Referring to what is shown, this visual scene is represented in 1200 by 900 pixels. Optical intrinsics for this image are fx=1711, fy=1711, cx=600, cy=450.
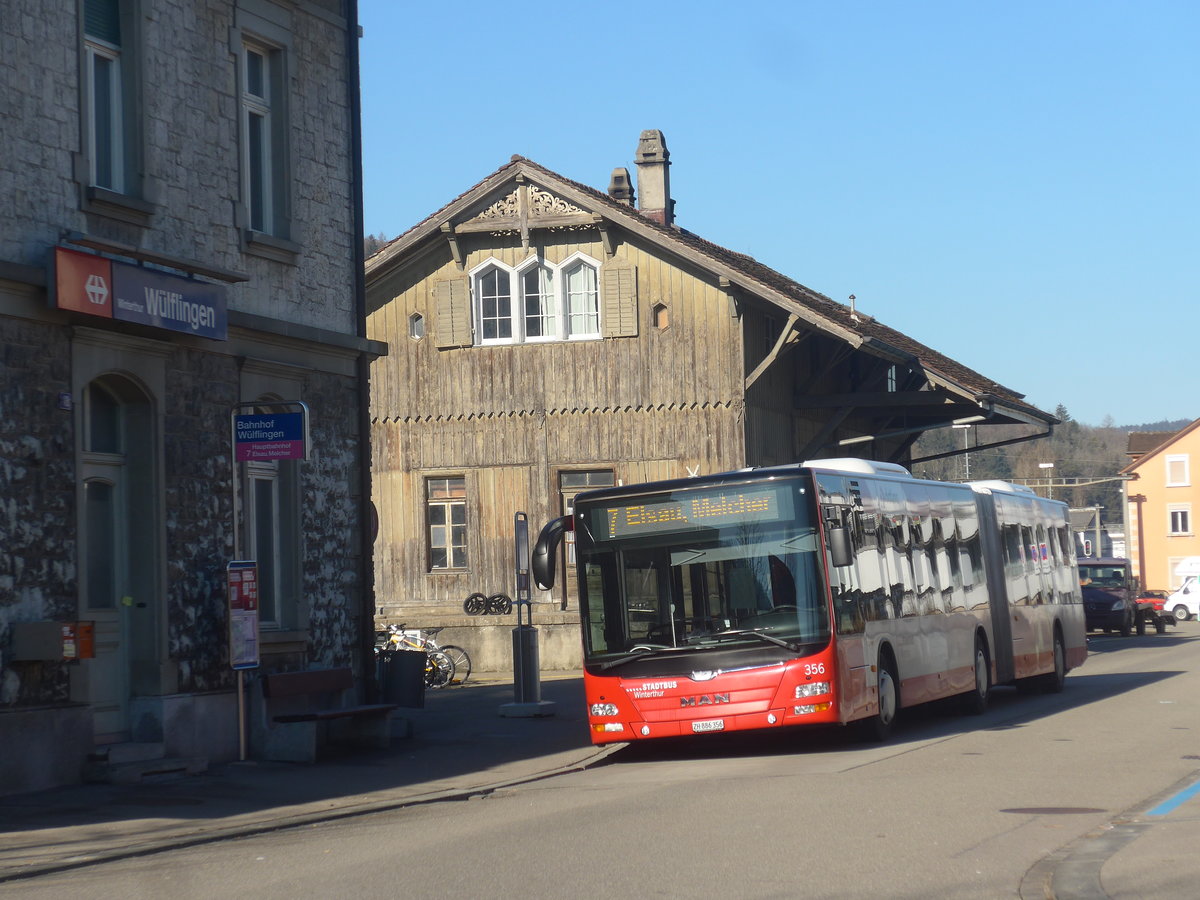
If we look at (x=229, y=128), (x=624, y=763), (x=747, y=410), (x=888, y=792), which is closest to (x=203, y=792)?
(x=624, y=763)

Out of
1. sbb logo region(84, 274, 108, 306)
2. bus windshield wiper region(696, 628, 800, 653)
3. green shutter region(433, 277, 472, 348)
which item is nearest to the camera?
sbb logo region(84, 274, 108, 306)

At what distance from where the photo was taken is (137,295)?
47.4 ft

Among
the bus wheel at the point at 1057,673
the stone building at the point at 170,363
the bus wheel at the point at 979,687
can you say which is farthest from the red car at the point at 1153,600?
the stone building at the point at 170,363

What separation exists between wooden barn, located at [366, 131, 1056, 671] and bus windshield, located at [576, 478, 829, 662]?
14238 millimetres

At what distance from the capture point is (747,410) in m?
31.0

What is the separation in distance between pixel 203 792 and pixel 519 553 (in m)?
7.55

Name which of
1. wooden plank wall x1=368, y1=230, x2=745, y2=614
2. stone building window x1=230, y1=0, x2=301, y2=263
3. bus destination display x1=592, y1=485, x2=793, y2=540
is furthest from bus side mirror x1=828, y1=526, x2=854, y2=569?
wooden plank wall x1=368, y1=230, x2=745, y2=614

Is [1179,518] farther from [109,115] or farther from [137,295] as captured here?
[137,295]

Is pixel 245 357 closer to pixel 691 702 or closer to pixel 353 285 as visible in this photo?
pixel 353 285

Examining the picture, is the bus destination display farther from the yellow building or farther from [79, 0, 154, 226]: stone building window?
the yellow building

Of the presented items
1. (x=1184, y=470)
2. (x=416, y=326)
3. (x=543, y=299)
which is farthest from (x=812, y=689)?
(x=1184, y=470)

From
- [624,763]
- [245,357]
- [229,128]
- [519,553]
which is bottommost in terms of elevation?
[624,763]

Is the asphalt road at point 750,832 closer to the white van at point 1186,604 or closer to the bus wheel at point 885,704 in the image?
the bus wheel at point 885,704

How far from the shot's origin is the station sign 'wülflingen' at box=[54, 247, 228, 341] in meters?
13.8
